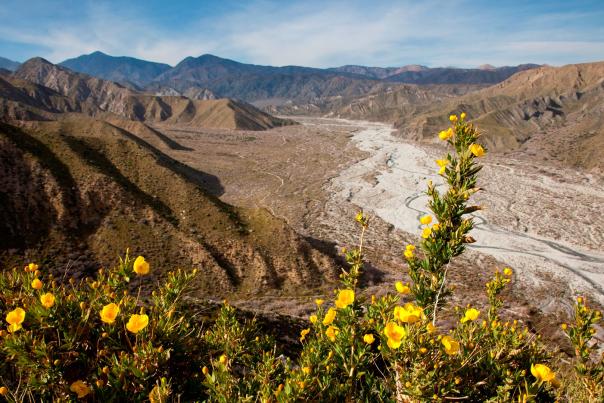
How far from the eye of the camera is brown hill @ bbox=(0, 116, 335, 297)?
21328 millimetres

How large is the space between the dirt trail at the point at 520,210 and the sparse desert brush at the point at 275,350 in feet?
96.5

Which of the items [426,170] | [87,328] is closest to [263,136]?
Result: [426,170]

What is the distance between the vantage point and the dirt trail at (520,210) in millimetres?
34062

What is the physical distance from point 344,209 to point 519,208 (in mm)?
26394

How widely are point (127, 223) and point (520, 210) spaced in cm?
5157

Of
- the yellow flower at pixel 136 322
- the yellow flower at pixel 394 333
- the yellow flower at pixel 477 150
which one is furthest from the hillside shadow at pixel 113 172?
the yellow flower at pixel 394 333

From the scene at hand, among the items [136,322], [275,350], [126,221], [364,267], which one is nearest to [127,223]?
[126,221]

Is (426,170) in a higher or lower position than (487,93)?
lower

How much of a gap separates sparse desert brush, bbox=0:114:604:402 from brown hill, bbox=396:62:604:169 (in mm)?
73997

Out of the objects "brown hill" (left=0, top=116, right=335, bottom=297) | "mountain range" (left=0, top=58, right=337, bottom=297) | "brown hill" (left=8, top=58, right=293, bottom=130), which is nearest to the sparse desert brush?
"mountain range" (left=0, top=58, right=337, bottom=297)

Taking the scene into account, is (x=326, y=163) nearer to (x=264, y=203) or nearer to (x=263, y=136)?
(x=264, y=203)

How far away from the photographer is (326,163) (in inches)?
3120

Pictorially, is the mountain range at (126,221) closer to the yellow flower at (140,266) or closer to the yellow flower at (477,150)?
→ the yellow flower at (140,266)

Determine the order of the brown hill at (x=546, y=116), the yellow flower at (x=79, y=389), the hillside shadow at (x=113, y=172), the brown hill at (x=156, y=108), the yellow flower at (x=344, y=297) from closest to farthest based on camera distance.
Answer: the yellow flower at (x=79, y=389) < the yellow flower at (x=344, y=297) < the hillside shadow at (x=113, y=172) < the brown hill at (x=546, y=116) < the brown hill at (x=156, y=108)
